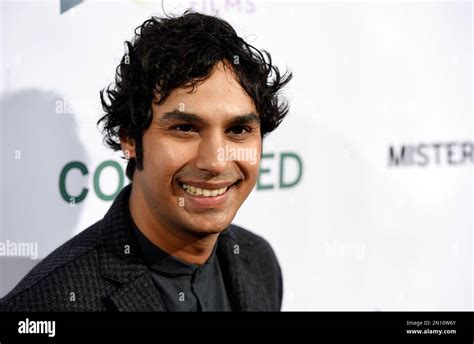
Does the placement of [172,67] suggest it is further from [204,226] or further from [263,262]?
[263,262]

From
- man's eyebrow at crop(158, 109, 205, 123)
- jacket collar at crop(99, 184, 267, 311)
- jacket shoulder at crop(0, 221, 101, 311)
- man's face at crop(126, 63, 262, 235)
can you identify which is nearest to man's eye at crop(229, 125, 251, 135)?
man's face at crop(126, 63, 262, 235)

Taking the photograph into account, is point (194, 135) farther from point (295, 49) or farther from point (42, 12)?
point (42, 12)

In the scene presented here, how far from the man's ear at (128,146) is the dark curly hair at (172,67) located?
2 centimetres

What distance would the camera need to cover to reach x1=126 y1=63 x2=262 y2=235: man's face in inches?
69.7

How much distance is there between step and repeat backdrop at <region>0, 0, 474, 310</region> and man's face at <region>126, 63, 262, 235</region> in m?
0.52

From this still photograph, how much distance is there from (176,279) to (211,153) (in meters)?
0.46

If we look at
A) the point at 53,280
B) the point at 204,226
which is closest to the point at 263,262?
the point at 204,226

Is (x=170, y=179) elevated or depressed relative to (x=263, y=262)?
elevated

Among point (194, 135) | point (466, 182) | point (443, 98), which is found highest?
point (443, 98)

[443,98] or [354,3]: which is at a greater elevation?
[354,3]

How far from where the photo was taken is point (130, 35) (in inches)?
88.0

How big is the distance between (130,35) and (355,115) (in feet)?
3.50

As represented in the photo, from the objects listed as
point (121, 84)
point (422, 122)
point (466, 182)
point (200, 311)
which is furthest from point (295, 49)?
point (200, 311)

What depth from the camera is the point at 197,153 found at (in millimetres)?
1788
